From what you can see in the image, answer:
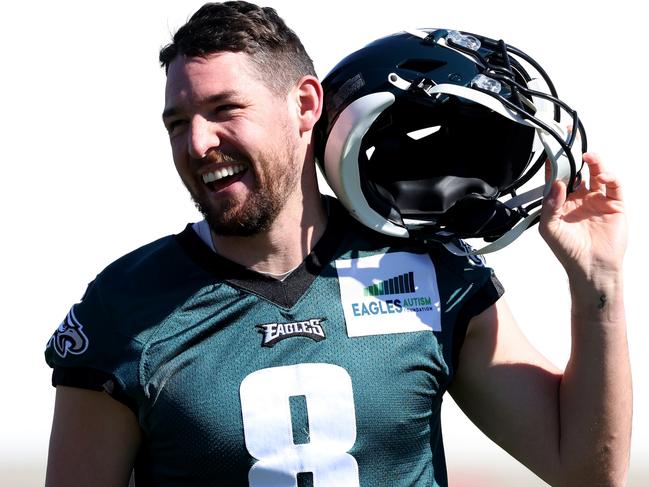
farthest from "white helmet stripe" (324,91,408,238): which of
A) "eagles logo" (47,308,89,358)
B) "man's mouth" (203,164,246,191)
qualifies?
"eagles logo" (47,308,89,358)

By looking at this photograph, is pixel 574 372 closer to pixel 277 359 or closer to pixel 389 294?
pixel 389 294

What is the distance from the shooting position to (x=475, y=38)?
269 centimetres

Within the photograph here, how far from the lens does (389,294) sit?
263cm

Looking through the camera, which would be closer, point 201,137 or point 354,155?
point 201,137

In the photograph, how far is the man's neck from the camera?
261cm

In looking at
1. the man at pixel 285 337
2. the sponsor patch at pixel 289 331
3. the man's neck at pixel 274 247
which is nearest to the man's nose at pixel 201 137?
the man at pixel 285 337

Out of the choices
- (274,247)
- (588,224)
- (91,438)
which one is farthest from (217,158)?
(588,224)

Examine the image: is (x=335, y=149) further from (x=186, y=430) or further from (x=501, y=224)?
(x=186, y=430)

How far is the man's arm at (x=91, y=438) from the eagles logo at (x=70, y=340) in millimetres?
78

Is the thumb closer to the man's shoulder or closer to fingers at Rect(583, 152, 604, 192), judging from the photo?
fingers at Rect(583, 152, 604, 192)

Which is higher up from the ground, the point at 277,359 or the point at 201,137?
the point at 201,137

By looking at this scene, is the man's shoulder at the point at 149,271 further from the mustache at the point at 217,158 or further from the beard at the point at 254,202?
the mustache at the point at 217,158

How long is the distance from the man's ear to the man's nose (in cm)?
24

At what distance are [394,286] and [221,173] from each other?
0.46 metres
